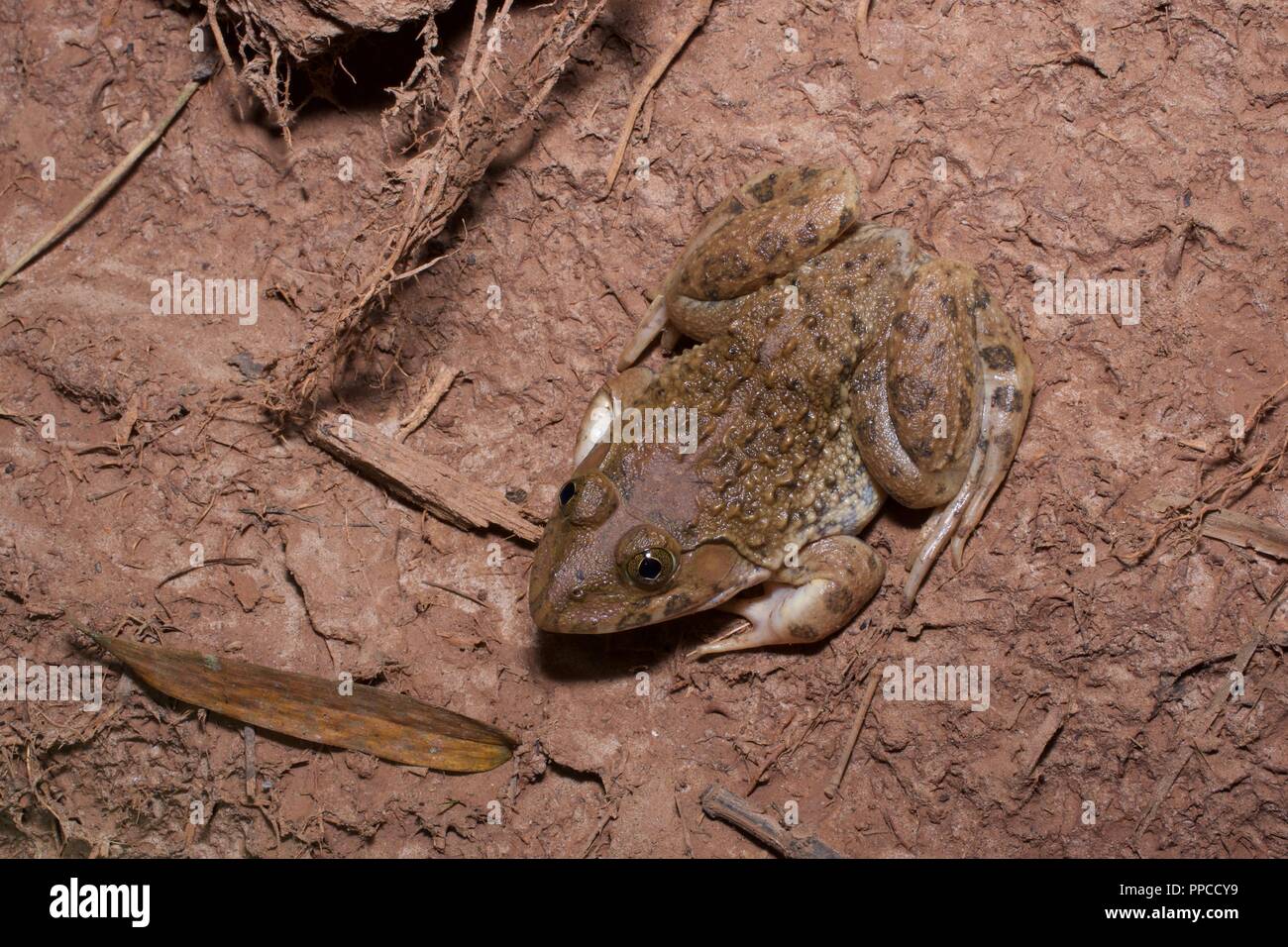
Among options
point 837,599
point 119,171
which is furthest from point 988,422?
point 119,171

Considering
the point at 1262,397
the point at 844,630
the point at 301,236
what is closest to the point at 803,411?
the point at 844,630

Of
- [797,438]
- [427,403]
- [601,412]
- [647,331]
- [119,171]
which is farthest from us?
[119,171]

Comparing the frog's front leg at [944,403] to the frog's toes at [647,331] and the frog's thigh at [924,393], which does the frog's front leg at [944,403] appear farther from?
the frog's toes at [647,331]

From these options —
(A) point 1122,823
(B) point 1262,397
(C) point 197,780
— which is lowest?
(A) point 1122,823

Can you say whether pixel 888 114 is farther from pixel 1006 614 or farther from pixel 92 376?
pixel 92 376

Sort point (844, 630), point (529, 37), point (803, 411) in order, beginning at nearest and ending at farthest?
point (803, 411) < point (844, 630) < point (529, 37)

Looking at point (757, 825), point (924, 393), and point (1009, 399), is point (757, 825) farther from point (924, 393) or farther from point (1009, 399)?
point (1009, 399)
